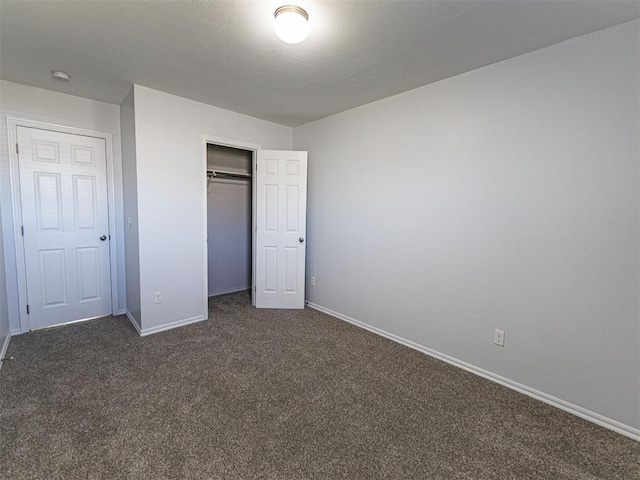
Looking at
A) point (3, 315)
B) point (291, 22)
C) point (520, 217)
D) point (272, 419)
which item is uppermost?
point (291, 22)

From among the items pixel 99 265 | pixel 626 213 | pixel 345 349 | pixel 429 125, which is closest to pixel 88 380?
pixel 99 265

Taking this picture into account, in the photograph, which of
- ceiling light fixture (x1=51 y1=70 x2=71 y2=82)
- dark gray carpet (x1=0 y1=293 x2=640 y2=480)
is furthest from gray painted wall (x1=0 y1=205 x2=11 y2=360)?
ceiling light fixture (x1=51 y1=70 x2=71 y2=82)

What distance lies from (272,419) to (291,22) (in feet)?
7.76

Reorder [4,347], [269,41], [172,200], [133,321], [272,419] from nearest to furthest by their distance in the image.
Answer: [272,419], [269,41], [4,347], [172,200], [133,321]

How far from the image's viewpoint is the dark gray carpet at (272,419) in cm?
153

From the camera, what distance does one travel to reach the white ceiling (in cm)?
170

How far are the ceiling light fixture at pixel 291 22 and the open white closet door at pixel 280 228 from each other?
206 cm

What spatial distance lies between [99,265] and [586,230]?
457 centimetres

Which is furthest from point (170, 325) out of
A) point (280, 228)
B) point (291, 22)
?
point (291, 22)

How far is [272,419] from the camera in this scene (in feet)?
6.11

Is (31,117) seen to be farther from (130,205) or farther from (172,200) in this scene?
(172,200)

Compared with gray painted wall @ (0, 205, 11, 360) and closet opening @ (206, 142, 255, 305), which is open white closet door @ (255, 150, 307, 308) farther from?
gray painted wall @ (0, 205, 11, 360)

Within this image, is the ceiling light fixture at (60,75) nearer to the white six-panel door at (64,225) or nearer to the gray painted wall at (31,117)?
the gray painted wall at (31,117)

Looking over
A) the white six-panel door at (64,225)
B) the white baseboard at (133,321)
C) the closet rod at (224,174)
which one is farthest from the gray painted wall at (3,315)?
the closet rod at (224,174)
